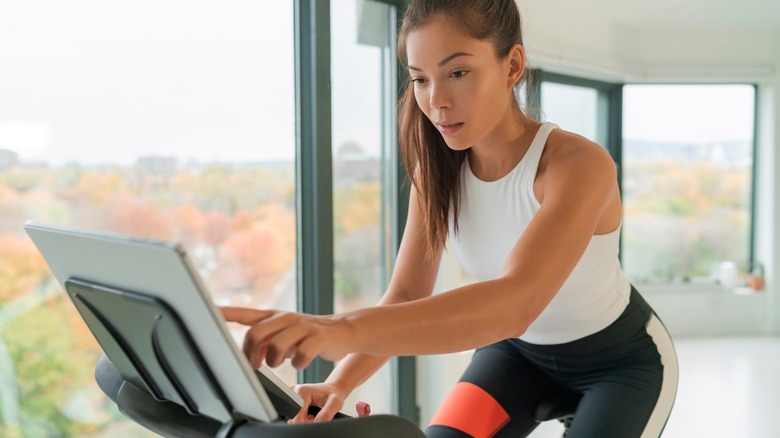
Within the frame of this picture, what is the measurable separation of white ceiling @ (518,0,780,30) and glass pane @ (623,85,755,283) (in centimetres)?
55

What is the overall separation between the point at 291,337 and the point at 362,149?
227cm

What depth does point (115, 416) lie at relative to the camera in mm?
2201

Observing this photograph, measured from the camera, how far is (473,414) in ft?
5.15

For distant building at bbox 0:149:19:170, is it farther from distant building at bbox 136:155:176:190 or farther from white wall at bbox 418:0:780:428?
white wall at bbox 418:0:780:428

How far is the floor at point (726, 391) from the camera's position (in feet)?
12.9

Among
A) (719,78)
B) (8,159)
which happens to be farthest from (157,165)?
(719,78)

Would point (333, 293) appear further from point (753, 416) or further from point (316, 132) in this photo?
point (753, 416)

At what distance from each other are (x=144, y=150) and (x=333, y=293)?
0.94 metres

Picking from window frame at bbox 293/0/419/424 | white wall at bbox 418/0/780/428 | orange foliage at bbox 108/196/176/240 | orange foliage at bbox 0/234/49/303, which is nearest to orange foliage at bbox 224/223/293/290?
window frame at bbox 293/0/419/424

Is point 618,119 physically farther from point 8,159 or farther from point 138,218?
point 8,159

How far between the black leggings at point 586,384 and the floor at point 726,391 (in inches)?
92.9

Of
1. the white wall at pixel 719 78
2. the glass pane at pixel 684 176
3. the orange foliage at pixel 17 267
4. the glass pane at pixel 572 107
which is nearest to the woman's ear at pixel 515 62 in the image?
the orange foliage at pixel 17 267

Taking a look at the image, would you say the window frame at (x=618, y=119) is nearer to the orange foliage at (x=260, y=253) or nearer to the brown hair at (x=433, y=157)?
the orange foliage at (x=260, y=253)

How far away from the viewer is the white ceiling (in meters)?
5.25
